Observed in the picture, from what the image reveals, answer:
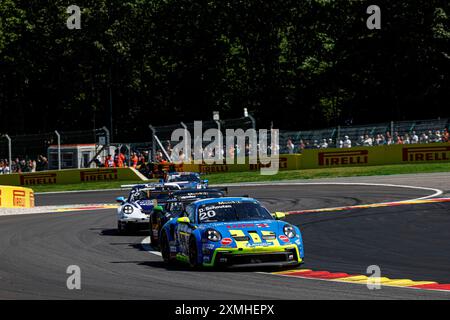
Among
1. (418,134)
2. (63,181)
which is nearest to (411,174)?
(418,134)

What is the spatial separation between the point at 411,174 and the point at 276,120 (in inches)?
1331

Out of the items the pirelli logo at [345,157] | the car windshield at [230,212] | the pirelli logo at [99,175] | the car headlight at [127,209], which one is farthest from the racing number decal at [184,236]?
the pirelli logo at [99,175]

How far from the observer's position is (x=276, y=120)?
73.1 metres

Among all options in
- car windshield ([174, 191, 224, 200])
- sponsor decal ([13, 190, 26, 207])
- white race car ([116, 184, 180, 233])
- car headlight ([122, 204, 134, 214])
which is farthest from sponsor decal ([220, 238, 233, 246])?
sponsor decal ([13, 190, 26, 207])

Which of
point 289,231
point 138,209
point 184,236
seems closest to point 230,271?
point 289,231

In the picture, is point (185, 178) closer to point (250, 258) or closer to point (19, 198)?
point (19, 198)

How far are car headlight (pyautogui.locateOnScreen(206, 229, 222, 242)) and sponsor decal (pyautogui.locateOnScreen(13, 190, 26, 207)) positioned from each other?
22.1 meters

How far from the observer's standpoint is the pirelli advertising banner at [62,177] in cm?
4772

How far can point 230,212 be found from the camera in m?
16.0

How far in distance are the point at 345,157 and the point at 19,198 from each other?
15.9 metres

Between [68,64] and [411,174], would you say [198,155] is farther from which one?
[68,64]

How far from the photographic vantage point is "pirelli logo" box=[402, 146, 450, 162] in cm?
4259

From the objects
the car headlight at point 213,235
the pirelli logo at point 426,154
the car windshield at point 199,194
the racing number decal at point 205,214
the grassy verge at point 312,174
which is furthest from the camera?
the pirelli logo at point 426,154

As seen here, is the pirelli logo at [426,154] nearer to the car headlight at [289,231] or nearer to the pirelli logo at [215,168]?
the pirelli logo at [215,168]
